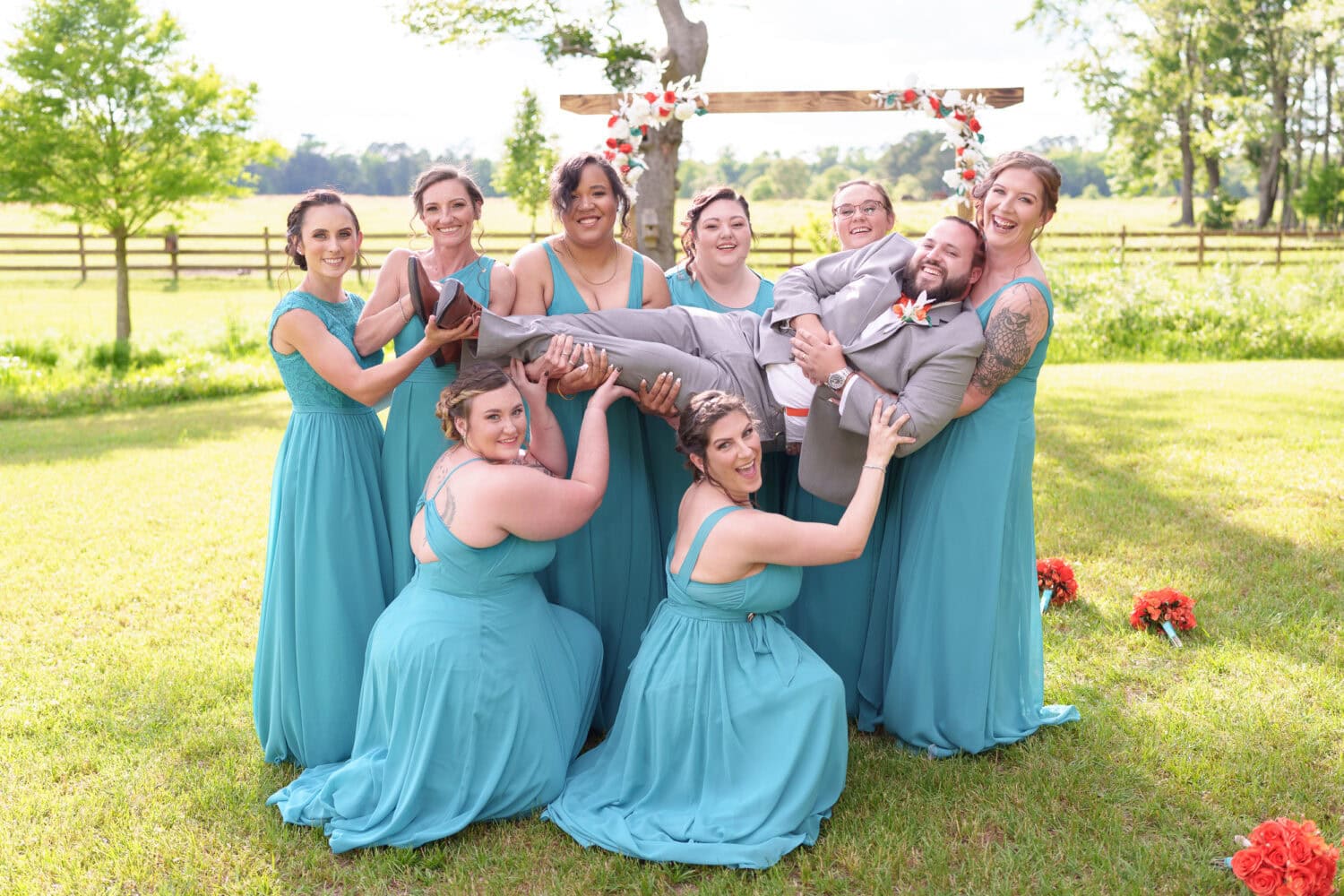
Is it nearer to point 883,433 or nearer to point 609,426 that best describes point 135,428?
point 609,426

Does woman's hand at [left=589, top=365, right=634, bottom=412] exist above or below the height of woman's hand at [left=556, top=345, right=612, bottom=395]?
below

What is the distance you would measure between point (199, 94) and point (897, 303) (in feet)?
57.0

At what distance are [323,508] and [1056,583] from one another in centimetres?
416

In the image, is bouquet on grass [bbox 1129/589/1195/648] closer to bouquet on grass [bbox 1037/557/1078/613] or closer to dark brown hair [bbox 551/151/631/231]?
bouquet on grass [bbox 1037/557/1078/613]

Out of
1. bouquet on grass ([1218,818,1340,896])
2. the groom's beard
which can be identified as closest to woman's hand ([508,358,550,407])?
the groom's beard

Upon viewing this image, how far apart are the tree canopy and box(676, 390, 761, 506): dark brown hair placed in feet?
54.4

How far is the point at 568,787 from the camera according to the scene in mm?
4109

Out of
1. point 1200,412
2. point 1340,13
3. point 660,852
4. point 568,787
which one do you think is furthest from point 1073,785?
point 1340,13

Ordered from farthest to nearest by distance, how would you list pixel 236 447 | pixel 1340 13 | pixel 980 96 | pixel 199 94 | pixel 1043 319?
pixel 1340 13
pixel 199 94
pixel 236 447
pixel 980 96
pixel 1043 319

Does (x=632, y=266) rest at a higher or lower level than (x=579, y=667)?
higher

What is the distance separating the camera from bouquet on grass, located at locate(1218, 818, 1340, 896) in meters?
3.31

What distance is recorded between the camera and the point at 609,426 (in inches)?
182

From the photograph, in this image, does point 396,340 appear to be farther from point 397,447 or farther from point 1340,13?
point 1340,13

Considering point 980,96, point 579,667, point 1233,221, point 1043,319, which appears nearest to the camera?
point 1043,319
